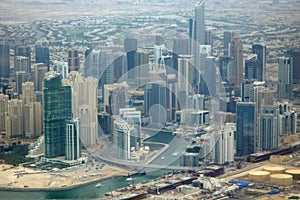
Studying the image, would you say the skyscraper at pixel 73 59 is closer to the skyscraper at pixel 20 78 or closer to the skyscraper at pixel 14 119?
the skyscraper at pixel 20 78

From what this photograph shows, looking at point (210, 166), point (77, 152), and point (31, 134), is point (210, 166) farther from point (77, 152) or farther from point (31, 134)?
point (31, 134)

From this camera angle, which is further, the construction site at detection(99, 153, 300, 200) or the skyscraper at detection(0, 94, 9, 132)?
the skyscraper at detection(0, 94, 9, 132)

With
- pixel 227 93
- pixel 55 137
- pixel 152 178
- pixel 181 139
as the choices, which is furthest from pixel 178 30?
pixel 152 178

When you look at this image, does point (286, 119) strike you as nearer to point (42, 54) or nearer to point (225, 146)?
point (225, 146)

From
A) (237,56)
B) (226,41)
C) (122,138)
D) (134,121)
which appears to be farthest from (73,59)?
(122,138)

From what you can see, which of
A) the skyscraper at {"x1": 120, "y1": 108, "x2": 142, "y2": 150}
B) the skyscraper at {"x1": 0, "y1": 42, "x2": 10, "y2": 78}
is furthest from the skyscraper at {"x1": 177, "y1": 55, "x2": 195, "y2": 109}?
the skyscraper at {"x1": 0, "y1": 42, "x2": 10, "y2": 78}

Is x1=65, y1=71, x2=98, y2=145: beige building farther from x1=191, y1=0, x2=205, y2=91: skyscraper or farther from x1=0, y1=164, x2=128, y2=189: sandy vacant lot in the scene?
x1=191, y1=0, x2=205, y2=91: skyscraper
